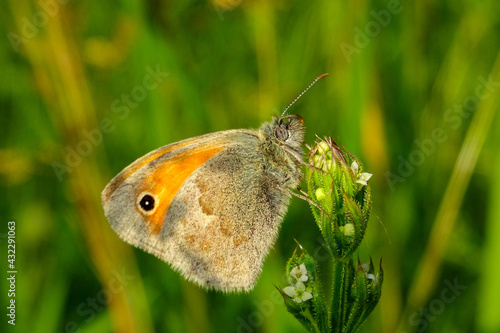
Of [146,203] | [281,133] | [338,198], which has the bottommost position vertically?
[146,203]

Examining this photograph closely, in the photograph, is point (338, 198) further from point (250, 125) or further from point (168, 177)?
point (250, 125)

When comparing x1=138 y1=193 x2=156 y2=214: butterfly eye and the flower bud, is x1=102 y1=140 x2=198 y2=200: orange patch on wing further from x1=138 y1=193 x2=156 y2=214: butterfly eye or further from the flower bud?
the flower bud

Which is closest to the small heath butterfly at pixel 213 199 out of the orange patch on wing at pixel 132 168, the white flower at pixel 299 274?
the orange patch on wing at pixel 132 168

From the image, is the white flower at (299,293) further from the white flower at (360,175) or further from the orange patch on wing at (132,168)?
the orange patch on wing at (132,168)

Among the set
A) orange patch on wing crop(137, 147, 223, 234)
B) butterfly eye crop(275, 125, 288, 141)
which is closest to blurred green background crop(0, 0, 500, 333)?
butterfly eye crop(275, 125, 288, 141)

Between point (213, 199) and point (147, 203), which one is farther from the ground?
point (213, 199)

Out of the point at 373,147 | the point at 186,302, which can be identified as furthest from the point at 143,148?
the point at 373,147

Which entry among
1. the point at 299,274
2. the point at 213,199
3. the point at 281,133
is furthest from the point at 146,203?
the point at 299,274

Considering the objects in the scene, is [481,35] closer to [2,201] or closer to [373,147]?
[373,147]
